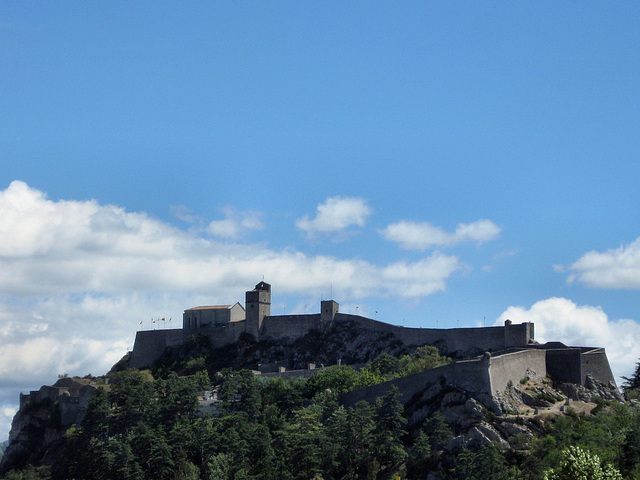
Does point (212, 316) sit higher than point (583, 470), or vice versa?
point (212, 316)

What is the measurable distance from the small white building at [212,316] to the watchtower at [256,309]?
4.16 metres

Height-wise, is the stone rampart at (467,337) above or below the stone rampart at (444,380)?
above

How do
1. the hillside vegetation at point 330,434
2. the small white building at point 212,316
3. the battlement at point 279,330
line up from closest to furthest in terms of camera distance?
the hillside vegetation at point 330,434 < the battlement at point 279,330 < the small white building at point 212,316

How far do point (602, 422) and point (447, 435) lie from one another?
421 inches

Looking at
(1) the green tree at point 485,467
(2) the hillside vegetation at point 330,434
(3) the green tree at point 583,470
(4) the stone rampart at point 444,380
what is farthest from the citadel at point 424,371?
(3) the green tree at point 583,470

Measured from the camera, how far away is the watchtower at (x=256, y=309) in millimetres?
106375

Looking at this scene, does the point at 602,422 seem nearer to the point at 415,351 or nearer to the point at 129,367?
the point at 415,351

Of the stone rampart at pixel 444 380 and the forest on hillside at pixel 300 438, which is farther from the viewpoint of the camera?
the stone rampart at pixel 444 380

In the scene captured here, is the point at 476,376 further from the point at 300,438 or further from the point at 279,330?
the point at 279,330

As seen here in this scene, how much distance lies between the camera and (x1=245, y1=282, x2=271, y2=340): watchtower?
106 meters

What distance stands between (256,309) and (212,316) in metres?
8.74

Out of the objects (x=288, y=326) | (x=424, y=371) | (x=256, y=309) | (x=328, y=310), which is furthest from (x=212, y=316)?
(x=424, y=371)

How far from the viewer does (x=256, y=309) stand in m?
107

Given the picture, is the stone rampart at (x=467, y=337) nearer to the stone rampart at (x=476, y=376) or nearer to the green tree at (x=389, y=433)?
the stone rampart at (x=476, y=376)
